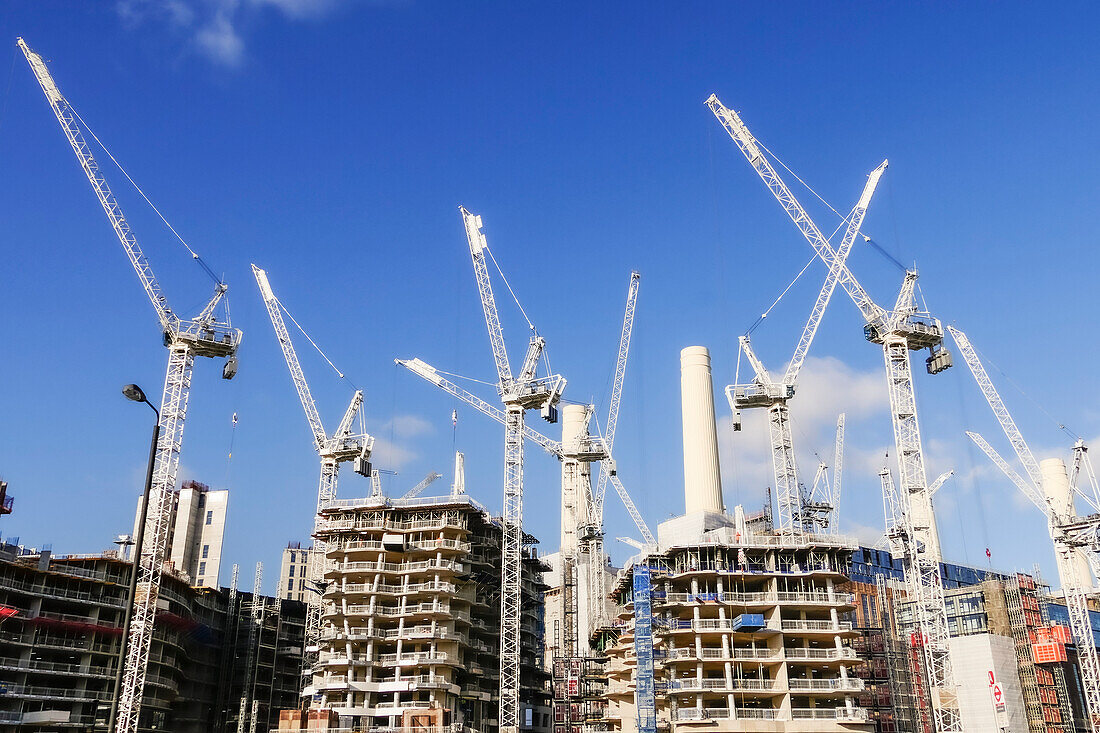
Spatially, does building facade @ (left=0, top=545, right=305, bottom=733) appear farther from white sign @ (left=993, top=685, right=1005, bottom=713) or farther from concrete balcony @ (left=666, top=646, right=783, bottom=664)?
white sign @ (left=993, top=685, right=1005, bottom=713)

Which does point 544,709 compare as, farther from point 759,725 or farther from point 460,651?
point 759,725

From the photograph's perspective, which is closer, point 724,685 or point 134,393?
point 134,393

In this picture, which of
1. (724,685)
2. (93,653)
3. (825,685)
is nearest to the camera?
(724,685)

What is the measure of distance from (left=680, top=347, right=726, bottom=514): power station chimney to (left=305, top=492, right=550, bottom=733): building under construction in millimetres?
44996

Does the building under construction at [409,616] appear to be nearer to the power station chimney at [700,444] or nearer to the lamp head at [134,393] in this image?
the power station chimney at [700,444]

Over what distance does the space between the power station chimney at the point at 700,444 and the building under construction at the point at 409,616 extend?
4500 cm

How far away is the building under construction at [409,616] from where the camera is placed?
11506cm

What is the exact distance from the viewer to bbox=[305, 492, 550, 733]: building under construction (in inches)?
4530

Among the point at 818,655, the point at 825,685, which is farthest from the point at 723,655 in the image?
the point at 825,685

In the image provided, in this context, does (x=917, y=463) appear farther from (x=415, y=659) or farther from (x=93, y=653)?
(x=93, y=653)

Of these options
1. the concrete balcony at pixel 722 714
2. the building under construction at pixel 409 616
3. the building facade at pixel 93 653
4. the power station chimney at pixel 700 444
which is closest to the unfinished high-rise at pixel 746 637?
the concrete balcony at pixel 722 714

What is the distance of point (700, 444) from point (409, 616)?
2626 inches

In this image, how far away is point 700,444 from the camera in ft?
539

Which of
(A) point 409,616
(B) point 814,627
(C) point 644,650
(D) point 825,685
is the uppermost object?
(A) point 409,616
